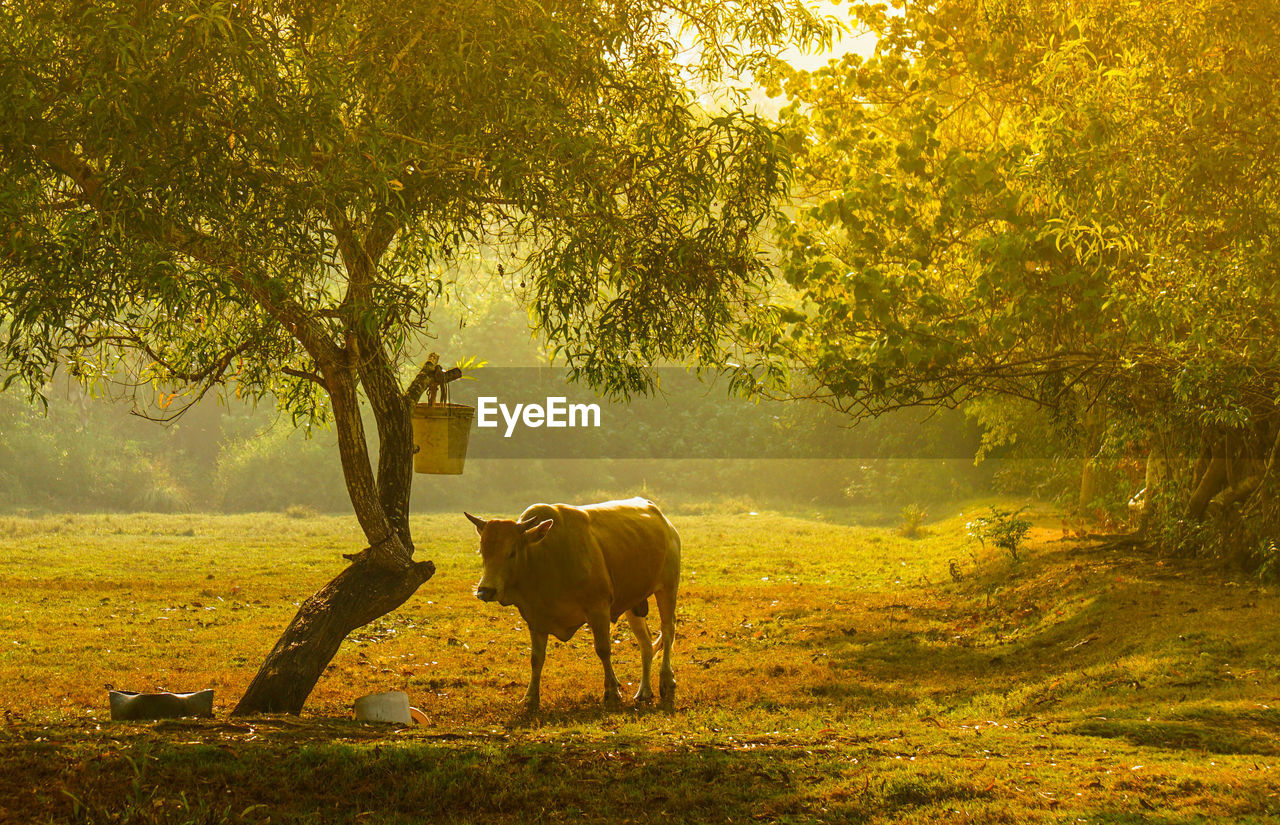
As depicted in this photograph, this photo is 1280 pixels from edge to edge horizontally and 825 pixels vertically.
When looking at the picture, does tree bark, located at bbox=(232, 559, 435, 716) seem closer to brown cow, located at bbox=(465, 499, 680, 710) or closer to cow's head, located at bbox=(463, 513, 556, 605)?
cow's head, located at bbox=(463, 513, 556, 605)

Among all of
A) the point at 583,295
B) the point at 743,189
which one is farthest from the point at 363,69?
the point at 743,189

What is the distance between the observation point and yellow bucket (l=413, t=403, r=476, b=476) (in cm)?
1021

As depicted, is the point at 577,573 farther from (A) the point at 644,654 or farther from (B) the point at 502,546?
(A) the point at 644,654

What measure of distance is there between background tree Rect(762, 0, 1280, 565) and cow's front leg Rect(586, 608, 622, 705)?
4335mm

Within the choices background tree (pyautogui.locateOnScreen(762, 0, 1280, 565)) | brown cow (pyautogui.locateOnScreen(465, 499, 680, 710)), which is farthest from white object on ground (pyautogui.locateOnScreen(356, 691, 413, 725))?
background tree (pyautogui.locateOnScreen(762, 0, 1280, 565))

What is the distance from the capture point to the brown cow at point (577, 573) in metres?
10.6

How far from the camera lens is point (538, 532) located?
34.9 feet

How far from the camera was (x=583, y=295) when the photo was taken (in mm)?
9688

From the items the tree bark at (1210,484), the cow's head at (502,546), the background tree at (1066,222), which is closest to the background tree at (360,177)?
the cow's head at (502,546)

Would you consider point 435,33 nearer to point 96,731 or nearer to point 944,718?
point 96,731

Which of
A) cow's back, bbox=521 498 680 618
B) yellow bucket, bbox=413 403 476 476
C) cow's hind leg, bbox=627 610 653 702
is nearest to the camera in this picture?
yellow bucket, bbox=413 403 476 476

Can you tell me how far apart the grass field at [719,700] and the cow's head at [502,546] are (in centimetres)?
127

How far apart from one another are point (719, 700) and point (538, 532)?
2747mm

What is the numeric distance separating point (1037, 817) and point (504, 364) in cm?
4997
